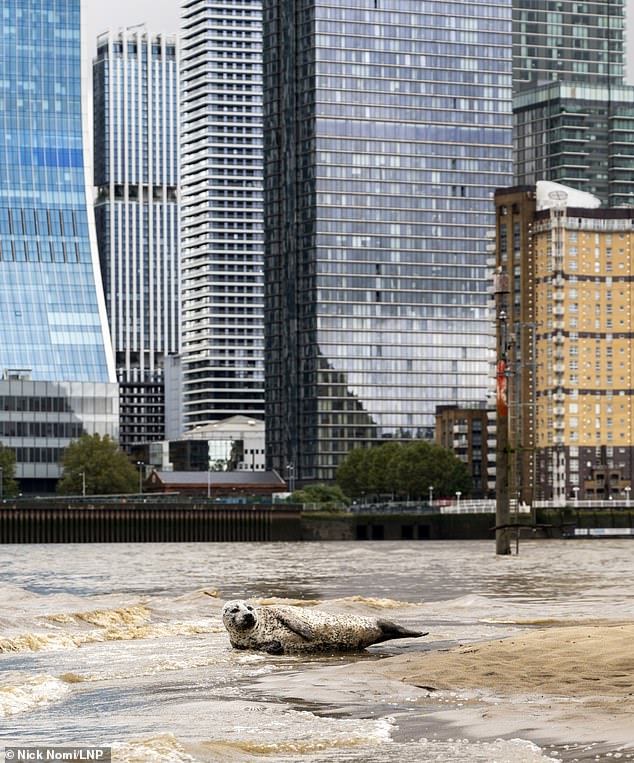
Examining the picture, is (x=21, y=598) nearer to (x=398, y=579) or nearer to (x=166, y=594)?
(x=166, y=594)

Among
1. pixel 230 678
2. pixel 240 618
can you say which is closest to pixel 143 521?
pixel 240 618

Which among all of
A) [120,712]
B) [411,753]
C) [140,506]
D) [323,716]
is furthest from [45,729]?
[140,506]

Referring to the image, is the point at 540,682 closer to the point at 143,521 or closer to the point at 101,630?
the point at 101,630

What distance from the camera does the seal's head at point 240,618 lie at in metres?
33.2

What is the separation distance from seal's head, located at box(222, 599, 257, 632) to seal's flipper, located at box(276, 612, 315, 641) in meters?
0.56

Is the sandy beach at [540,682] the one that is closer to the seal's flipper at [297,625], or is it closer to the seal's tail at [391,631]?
the seal's flipper at [297,625]

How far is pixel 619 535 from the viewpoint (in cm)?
18650

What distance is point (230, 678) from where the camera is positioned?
1127 inches

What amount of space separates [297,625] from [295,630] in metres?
0.11

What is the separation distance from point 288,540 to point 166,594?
409ft

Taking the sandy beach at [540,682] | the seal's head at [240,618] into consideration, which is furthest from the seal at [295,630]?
the sandy beach at [540,682]

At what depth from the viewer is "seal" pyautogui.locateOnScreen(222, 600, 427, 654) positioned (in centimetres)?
3278

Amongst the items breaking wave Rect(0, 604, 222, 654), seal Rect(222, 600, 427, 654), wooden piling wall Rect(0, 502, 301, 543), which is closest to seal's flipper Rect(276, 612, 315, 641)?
seal Rect(222, 600, 427, 654)

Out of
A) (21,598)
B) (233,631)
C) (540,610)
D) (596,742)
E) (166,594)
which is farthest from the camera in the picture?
(166,594)
